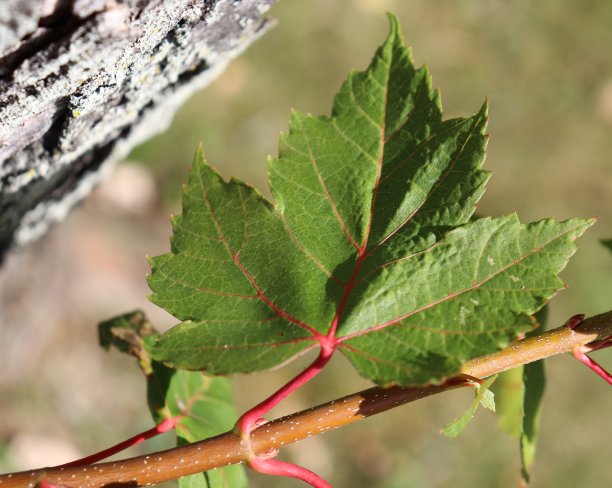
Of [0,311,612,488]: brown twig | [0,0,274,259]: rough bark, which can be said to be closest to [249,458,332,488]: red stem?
[0,311,612,488]: brown twig

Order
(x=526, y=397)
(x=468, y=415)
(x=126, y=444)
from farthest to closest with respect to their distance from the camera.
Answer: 1. (x=526, y=397)
2. (x=126, y=444)
3. (x=468, y=415)

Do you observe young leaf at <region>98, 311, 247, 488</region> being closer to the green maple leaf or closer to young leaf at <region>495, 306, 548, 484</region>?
the green maple leaf

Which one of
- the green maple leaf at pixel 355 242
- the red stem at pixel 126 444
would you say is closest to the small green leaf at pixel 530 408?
the green maple leaf at pixel 355 242

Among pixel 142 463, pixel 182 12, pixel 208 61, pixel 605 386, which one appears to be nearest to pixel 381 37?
pixel 605 386

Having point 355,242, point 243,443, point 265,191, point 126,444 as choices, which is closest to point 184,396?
point 126,444

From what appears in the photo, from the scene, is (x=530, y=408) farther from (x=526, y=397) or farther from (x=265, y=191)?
(x=265, y=191)

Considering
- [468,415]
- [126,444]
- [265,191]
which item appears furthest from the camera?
[265,191]

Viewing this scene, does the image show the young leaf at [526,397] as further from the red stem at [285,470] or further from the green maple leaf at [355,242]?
the red stem at [285,470]

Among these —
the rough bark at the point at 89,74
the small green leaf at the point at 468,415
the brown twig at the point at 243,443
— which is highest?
the rough bark at the point at 89,74
